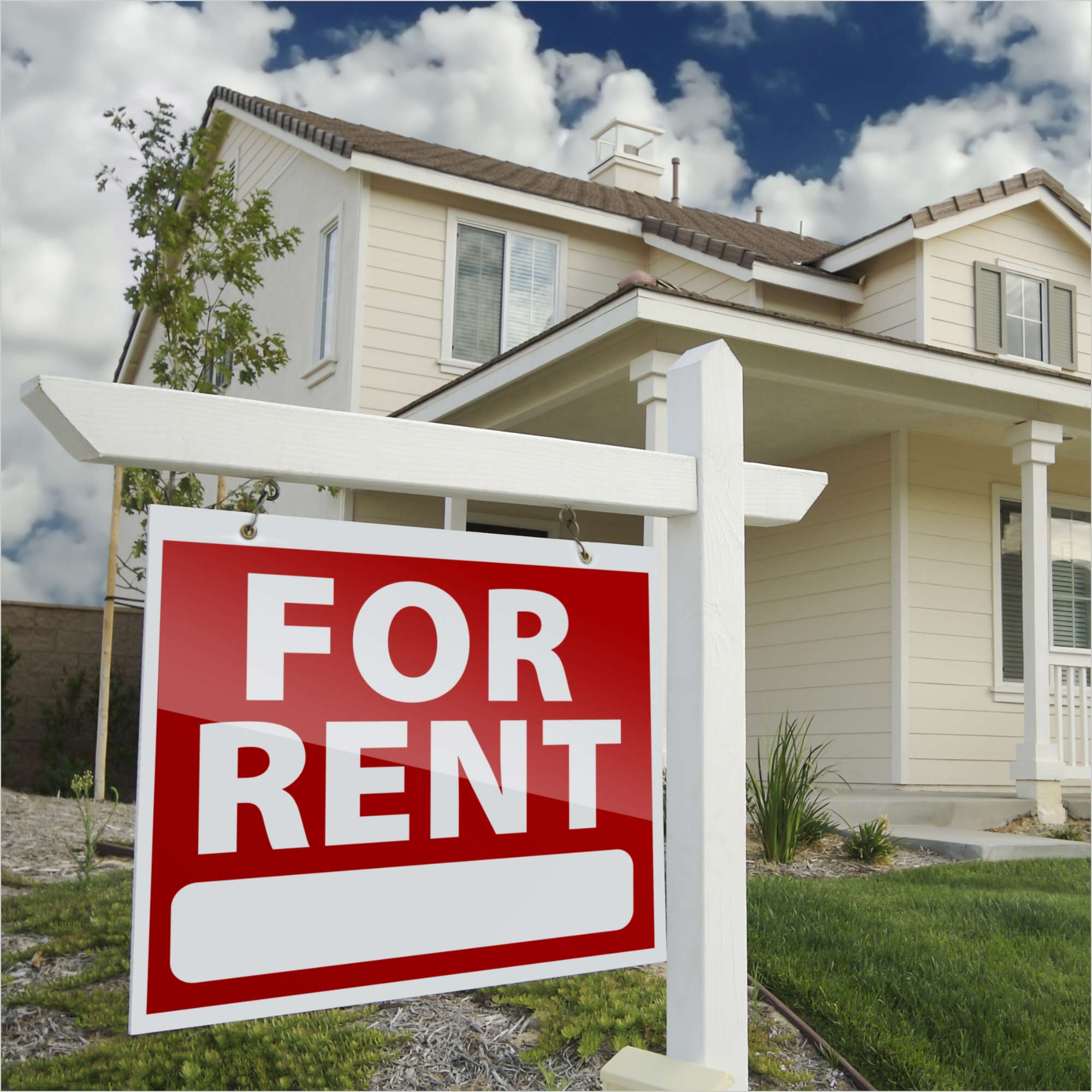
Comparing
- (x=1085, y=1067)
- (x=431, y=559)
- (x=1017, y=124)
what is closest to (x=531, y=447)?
(x=431, y=559)

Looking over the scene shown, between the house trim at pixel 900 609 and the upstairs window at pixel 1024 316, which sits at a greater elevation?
the upstairs window at pixel 1024 316

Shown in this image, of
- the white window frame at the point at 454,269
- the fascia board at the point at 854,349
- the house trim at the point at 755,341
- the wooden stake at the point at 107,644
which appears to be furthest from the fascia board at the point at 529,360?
Answer: the wooden stake at the point at 107,644

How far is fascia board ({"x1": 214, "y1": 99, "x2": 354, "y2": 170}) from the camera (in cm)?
1039

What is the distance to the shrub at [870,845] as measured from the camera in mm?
5949

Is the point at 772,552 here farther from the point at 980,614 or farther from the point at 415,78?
the point at 415,78

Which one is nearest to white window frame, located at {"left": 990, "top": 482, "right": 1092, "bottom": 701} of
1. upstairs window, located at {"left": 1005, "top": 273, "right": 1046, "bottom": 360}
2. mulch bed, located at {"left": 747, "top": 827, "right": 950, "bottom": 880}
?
upstairs window, located at {"left": 1005, "top": 273, "right": 1046, "bottom": 360}

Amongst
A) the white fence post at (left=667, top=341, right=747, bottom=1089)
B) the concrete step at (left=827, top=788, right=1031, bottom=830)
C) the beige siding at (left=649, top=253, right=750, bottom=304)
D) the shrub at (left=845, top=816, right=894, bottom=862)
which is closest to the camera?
the white fence post at (left=667, top=341, right=747, bottom=1089)

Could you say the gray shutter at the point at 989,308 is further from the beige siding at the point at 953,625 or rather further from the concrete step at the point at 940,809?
the concrete step at the point at 940,809

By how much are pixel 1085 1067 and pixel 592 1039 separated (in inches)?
58.1

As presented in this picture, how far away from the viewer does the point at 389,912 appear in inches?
52.3

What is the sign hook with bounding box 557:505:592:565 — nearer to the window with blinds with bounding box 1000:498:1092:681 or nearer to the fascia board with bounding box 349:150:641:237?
the window with blinds with bounding box 1000:498:1092:681

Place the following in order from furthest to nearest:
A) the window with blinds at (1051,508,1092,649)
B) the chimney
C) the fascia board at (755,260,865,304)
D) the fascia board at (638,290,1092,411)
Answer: the chimney < the fascia board at (755,260,865,304) < the window with blinds at (1051,508,1092,649) < the fascia board at (638,290,1092,411)

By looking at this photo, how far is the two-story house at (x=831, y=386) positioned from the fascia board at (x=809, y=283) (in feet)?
0.08

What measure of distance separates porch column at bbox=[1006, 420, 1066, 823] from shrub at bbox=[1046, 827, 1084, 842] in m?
0.25
